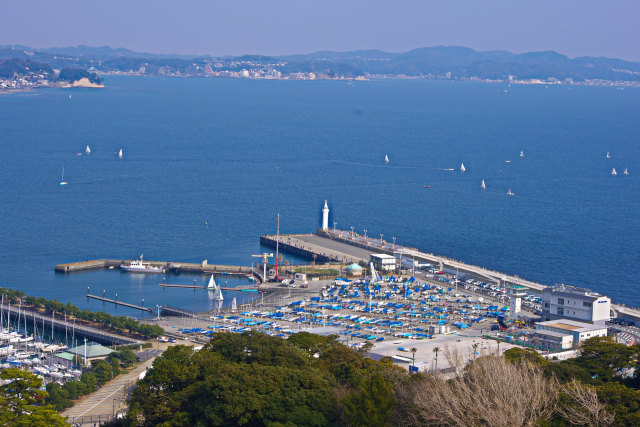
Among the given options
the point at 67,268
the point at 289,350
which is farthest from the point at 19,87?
the point at 289,350

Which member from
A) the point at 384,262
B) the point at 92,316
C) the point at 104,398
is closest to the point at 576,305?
the point at 384,262

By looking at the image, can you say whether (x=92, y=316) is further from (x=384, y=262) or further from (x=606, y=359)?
(x=606, y=359)

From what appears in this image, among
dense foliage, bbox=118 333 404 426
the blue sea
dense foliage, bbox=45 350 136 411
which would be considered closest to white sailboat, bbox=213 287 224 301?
the blue sea

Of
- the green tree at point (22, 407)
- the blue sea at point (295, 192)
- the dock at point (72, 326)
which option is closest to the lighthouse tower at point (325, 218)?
the blue sea at point (295, 192)

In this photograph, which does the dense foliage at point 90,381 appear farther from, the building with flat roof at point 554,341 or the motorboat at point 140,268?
the motorboat at point 140,268

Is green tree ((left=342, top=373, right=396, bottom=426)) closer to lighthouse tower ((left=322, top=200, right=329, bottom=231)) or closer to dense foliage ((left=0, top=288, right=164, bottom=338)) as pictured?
dense foliage ((left=0, top=288, right=164, bottom=338))
